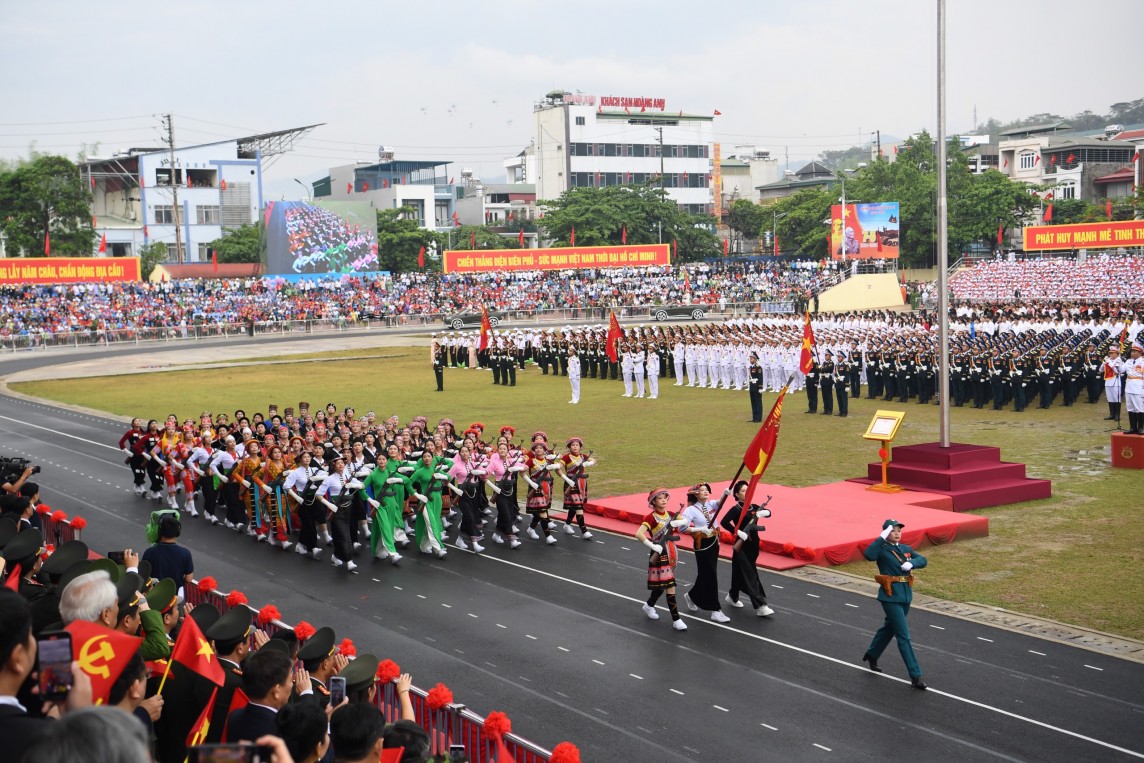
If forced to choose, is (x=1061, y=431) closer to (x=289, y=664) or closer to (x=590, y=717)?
(x=590, y=717)

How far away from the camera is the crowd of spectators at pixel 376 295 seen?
197 ft

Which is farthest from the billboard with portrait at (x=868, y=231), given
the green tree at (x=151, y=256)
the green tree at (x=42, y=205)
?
the green tree at (x=42, y=205)

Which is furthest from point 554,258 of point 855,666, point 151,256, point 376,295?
point 855,666

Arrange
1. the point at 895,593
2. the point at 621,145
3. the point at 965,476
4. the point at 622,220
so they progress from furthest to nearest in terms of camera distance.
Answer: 1. the point at 621,145
2. the point at 622,220
3. the point at 965,476
4. the point at 895,593

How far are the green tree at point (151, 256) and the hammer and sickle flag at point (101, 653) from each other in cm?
7468

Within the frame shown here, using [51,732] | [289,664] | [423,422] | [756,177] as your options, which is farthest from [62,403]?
[756,177]

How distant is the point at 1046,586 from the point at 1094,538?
2.55m

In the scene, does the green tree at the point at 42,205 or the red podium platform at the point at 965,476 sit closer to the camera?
the red podium platform at the point at 965,476

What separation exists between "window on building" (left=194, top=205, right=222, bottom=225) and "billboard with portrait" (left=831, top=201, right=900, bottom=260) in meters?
49.7

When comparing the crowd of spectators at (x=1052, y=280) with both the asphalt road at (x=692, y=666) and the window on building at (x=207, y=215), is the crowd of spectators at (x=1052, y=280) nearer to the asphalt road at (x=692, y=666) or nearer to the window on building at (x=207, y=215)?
the asphalt road at (x=692, y=666)

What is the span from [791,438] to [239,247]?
63.1m

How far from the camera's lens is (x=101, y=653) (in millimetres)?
4691

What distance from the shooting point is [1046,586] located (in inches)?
479

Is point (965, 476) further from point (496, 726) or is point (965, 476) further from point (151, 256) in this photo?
point (151, 256)
